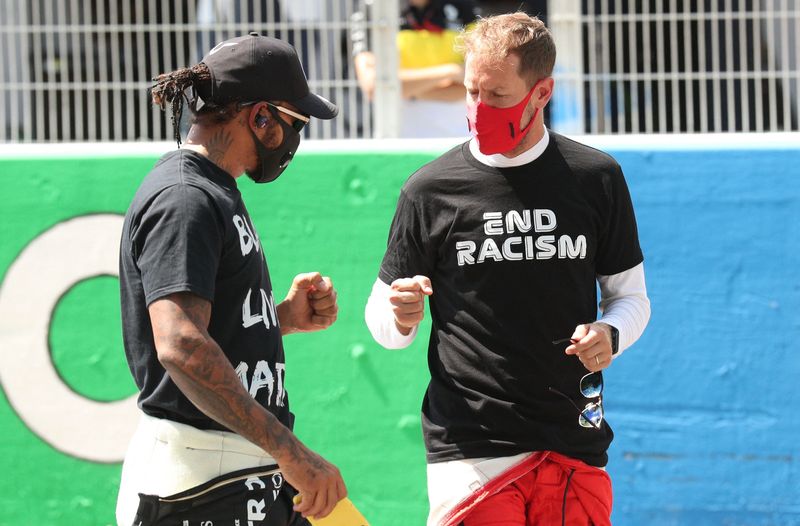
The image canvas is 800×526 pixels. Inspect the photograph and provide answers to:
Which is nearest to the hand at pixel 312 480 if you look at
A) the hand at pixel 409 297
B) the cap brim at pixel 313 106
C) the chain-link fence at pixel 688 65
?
the hand at pixel 409 297

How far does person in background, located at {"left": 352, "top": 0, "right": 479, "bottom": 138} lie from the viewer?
6281 mm

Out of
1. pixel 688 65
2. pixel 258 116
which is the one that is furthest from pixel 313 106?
pixel 688 65

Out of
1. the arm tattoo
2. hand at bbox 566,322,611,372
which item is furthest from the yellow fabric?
the arm tattoo

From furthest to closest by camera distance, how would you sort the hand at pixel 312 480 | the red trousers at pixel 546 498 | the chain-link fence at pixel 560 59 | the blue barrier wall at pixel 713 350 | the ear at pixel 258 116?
1. the chain-link fence at pixel 560 59
2. the blue barrier wall at pixel 713 350
3. the red trousers at pixel 546 498
4. the ear at pixel 258 116
5. the hand at pixel 312 480

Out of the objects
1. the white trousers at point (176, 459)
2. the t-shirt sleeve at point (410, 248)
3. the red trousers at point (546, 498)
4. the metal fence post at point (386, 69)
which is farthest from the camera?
the metal fence post at point (386, 69)

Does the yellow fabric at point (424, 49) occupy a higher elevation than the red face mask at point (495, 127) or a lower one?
higher

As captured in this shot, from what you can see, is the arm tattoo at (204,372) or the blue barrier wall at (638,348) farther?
the blue barrier wall at (638,348)

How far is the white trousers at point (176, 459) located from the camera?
3.00 m

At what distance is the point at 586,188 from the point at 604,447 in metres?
0.79

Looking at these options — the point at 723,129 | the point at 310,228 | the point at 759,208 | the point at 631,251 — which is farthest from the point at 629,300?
the point at 723,129

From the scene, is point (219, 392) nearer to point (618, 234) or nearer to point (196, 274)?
point (196, 274)

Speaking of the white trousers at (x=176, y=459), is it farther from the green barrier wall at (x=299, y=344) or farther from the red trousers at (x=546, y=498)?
the green barrier wall at (x=299, y=344)

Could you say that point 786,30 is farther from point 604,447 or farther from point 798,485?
point 604,447

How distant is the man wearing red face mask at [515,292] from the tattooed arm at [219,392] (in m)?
0.65
